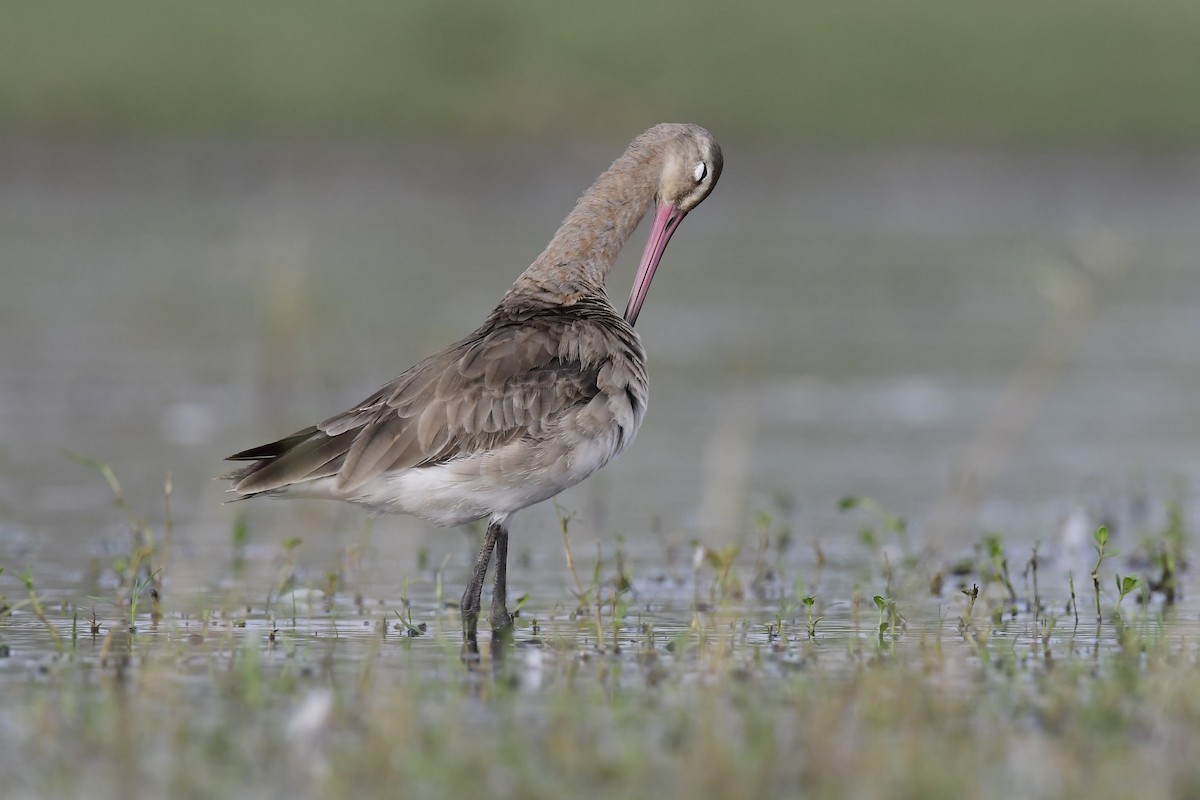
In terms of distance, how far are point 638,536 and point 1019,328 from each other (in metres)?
8.22

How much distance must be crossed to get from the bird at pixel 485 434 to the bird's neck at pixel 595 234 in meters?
0.25

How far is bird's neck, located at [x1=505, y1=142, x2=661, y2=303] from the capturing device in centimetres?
733

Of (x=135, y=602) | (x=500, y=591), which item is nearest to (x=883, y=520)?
(x=500, y=591)

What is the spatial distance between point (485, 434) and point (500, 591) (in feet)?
1.67

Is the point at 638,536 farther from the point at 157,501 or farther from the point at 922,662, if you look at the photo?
the point at 922,662

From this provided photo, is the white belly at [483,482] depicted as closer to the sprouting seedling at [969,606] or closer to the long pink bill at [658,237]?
the sprouting seedling at [969,606]

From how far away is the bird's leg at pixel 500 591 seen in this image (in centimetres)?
658

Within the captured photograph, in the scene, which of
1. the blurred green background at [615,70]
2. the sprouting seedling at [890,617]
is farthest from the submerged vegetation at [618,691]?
the blurred green background at [615,70]

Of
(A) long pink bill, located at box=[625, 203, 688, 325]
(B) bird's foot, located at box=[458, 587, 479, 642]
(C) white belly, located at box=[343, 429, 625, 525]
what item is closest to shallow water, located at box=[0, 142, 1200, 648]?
(B) bird's foot, located at box=[458, 587, 479, 642]

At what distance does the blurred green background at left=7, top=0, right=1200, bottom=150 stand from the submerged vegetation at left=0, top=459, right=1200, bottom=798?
22681 mm

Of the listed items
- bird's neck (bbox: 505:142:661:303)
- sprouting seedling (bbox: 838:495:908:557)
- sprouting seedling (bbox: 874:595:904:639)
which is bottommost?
sprouting seedling (bbox: 874:595:904:639)

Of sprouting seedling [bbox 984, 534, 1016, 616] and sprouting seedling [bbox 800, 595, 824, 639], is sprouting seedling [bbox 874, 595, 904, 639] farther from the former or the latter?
sprouting seedling [bbox 984, 534, 1016, 616]

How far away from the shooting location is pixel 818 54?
39469 millimetres

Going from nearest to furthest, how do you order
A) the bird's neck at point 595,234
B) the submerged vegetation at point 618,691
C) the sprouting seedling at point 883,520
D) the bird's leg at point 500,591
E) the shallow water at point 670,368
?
the submerged vegetation at point 618,691 < the bird's leg at point 500,591 < the sprouting seedling at point 883,520 < the bird's neck at point 595,234 < the shallow water at point 670,368
